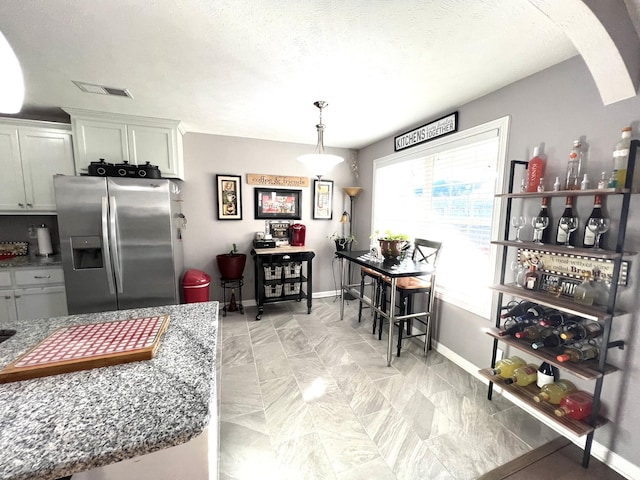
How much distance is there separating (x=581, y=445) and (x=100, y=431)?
2.54 m

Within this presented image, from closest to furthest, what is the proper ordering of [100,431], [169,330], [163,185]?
[100,431]
[169,330]
[163,185]

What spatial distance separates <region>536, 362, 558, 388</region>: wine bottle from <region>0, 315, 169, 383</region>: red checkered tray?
7.60 feet

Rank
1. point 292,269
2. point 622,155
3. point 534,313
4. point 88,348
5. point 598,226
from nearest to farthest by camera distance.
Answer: point 88,348 → point 622,155 → point 598,226 → point 534,313 → point 292,269

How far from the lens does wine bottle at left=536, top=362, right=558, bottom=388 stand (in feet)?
5.74

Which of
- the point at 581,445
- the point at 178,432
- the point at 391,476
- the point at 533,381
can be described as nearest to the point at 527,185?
the point at 533,381

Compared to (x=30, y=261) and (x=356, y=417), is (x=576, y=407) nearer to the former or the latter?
(x=356, y=417)

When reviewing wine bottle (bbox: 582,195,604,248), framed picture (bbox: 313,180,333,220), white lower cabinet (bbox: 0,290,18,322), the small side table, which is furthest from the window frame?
white lower cabinet (bbox: 0,290,18,322)

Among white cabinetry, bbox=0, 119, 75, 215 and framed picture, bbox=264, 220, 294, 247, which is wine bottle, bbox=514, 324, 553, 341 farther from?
white cabinetry, bbox=0, 119, 75, 215

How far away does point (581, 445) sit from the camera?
165 cm

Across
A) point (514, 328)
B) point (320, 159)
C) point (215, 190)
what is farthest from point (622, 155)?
point (215, 190)

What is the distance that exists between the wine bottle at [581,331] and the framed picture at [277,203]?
3.19m

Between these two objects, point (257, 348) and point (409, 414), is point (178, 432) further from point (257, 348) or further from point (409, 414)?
point (257, 348)

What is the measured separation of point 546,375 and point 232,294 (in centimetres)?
337

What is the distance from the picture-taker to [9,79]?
2.50 feet
